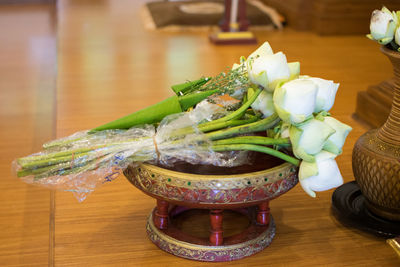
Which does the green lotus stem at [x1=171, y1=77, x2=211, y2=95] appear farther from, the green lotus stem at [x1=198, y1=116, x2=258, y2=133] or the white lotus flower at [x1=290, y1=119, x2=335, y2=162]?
the white lotus flower at [x1=290, y1=119, x2=335, y2=162]

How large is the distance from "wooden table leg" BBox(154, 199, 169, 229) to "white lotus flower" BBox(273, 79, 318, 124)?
0.83ft

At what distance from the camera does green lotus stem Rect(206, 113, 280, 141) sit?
82 cm

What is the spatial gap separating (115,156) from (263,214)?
0.26 metres

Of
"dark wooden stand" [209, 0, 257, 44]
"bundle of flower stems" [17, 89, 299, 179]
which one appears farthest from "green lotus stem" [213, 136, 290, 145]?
"dark wooden stand" [209, 0, 257, 44]

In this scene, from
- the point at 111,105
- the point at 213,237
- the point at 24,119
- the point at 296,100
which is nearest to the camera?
the point at 296,100

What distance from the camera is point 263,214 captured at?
895 millimetres

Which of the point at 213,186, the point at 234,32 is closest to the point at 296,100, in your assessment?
the point at 213,186

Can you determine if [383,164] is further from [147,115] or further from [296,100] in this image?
[147,115]

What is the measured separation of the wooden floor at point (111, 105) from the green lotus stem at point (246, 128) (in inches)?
7.8

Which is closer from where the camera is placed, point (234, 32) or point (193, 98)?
point (193, 98)

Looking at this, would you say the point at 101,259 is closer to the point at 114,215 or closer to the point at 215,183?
the point at 114,215

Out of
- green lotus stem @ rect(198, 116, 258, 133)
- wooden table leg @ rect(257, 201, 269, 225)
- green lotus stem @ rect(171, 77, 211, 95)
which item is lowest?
wooden table leg @ rect(257, 201, 269, 225)

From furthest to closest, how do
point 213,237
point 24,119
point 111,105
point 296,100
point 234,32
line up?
1. point 234,32
2. point 24,119
3. point 111,105
4. point 213,237
5. point 296,100

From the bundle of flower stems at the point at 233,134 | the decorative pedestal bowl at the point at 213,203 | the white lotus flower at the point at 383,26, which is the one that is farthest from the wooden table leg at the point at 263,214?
the white lotus flower at the point at 383,26
